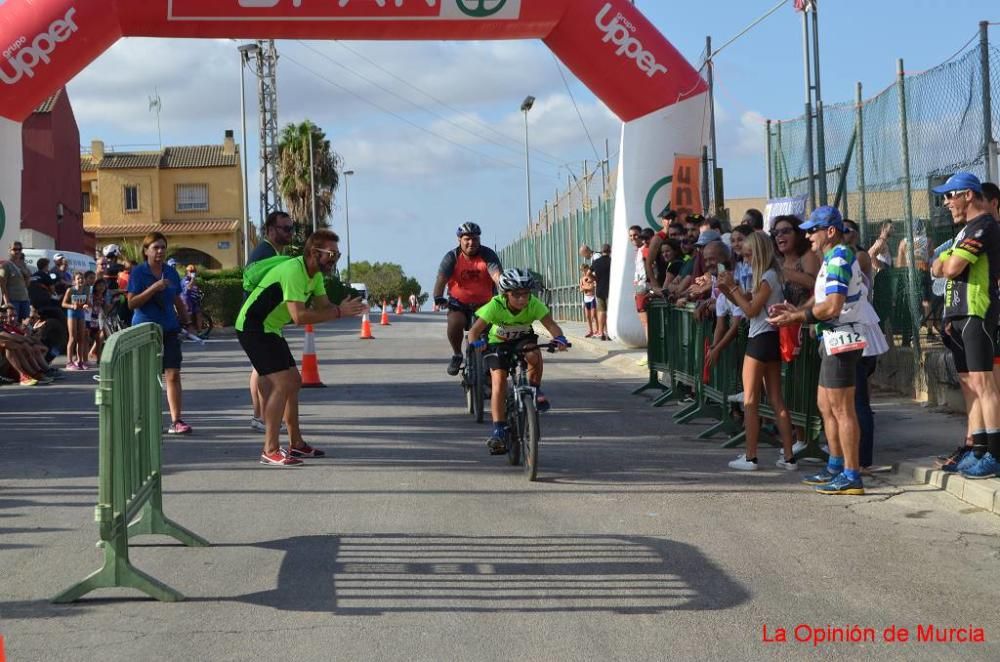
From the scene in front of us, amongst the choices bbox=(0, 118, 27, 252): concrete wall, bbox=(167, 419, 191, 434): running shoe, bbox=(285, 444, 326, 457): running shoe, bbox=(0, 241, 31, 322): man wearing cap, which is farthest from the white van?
bbox=(285, 444, 326, 457): running shoe

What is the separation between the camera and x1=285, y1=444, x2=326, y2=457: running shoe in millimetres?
10352

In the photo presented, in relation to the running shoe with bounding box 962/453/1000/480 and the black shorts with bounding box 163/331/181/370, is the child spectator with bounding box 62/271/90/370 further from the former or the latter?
the running shoe with bounding box 962/453/1000/480

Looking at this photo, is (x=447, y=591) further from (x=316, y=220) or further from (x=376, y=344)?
(x=316, y=220)

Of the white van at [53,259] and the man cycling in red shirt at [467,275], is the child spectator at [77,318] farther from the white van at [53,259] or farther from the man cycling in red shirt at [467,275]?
the man cycling in red shirt at [467,275]

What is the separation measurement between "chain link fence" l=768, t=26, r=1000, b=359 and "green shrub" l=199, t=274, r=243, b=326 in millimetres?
25002

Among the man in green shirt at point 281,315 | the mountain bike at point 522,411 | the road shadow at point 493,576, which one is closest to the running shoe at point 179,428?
the man in green shirt at point 281,315

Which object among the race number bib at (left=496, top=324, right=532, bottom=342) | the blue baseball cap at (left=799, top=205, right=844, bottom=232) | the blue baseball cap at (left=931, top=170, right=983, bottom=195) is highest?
the blue baseball cap at (left=931, top=170, right=983, bottom=195)

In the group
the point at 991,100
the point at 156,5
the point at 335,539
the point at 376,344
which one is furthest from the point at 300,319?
the point at 376,344

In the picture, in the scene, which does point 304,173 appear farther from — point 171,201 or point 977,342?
point 977,342

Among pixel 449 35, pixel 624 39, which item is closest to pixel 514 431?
pixel 449 35

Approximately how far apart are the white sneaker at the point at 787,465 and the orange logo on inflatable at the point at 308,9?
9.75 m

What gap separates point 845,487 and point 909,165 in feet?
17.8

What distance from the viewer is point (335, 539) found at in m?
7.18

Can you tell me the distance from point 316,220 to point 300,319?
59562 mm
